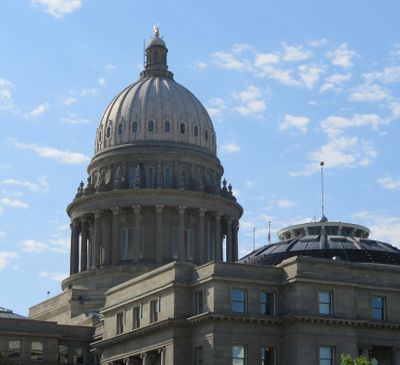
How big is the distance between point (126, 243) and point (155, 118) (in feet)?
50.9

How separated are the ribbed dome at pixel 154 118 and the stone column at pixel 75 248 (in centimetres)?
949

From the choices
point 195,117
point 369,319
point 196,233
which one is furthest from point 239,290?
point 195,117

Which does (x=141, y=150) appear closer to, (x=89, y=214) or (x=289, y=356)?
(x=89, y=214)

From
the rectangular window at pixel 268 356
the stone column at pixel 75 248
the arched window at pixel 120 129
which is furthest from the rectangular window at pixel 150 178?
the rectangular window at pixel 268 356

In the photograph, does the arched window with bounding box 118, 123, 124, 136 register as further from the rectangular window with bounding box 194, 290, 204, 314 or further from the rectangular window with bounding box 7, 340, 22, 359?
the rectangular window with bounding box 194, 290, 204, 314

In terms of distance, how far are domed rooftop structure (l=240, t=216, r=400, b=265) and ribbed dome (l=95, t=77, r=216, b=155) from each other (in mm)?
20812

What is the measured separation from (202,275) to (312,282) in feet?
28.8

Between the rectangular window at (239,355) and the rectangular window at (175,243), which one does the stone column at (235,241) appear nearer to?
the rectangular window at (175,243)

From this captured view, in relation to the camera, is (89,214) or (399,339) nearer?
(399,339)

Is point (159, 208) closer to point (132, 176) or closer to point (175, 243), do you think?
point (175, 243)

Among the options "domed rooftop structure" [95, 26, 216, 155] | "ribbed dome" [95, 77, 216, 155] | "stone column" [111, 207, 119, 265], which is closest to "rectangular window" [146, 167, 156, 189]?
"domed rooftop structure" [95, 26, 216, 155]

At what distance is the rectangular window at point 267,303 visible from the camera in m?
93.3

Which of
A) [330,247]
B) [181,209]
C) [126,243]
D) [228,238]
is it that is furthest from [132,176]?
[330,247]

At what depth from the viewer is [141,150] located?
135500 millimetres
